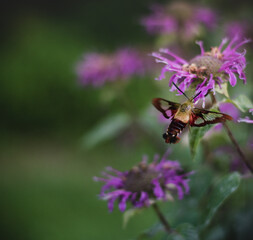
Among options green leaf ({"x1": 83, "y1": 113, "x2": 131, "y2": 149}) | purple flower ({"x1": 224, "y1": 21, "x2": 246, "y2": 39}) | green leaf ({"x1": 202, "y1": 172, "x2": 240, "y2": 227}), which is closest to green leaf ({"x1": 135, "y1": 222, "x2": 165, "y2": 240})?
green leaf ({"x1": 202, "y1": 172, "x2": 240, "y2": 227})

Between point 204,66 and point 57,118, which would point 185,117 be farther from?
point 57,118

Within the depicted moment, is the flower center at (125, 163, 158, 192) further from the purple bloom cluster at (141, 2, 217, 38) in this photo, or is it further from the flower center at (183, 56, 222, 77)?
the purple bloom cluster at (141, 2, 217, 38)

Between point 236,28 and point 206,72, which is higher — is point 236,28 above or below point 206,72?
above

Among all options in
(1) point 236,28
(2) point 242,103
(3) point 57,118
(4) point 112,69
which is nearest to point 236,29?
(1) point 236,28

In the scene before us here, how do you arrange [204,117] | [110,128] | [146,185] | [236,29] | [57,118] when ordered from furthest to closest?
[57,118]
[110,128]
[236,29]
[146,185]
[204,117]

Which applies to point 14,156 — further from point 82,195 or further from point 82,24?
point 82,24
